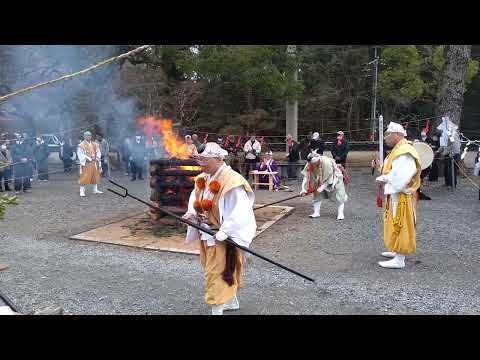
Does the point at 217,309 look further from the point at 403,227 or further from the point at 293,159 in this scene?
the point at 293,159

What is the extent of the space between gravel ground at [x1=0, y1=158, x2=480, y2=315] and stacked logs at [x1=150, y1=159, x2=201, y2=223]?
1444mm

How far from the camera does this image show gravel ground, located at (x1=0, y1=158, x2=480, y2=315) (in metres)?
4.98

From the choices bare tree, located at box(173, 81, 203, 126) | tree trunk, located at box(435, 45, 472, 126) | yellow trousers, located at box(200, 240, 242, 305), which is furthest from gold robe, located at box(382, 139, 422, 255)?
bare tree, located at box(173, 81, 203, 126)

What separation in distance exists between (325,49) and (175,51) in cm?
1495

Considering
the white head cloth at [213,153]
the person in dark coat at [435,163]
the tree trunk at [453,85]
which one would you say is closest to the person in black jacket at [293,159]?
the person in dark coat at [435,163]

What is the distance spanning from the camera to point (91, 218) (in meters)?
9.60

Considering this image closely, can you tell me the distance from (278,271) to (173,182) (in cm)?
306

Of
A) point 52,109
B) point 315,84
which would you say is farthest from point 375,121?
point 52,109

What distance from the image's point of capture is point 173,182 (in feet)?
27.2

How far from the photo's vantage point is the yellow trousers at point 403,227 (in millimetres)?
6098

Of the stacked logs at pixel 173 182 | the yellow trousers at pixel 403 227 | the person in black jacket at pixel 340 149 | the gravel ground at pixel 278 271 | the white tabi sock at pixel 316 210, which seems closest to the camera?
the gravel ground at pixel 278 271

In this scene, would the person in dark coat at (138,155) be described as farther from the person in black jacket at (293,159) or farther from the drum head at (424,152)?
the drum head at (424,152)

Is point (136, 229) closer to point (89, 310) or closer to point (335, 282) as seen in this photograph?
point (89, 310)

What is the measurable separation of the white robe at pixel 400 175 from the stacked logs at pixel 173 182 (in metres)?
3.45
